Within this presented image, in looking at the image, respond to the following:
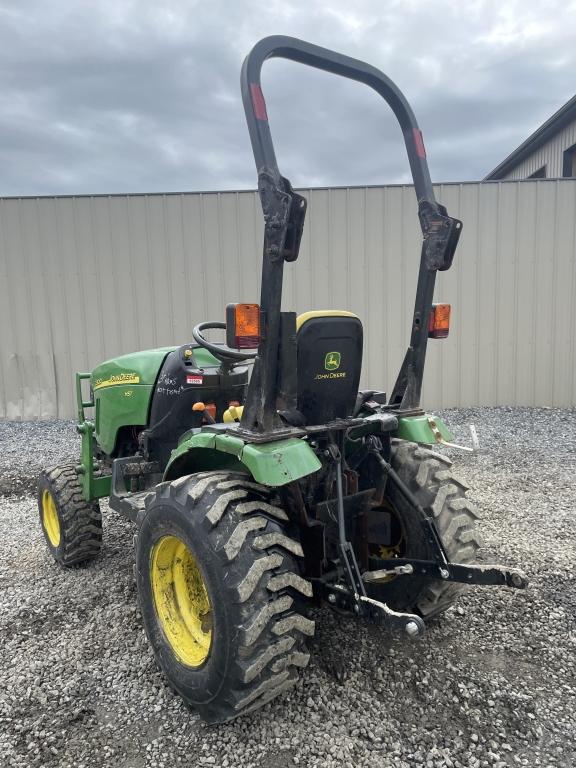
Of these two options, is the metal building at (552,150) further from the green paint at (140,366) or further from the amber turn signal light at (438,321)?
the green paint at (140,366)

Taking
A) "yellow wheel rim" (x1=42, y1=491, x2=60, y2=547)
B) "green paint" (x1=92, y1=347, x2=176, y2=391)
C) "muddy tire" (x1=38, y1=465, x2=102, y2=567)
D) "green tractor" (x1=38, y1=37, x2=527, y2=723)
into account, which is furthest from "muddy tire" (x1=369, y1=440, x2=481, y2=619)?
"yellow wheel rim" (x1=42, y1=491, x2=60, y2=547)

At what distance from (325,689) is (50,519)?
2.50 m

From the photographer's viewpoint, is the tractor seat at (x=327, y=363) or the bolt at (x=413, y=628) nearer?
the bolt at (x=413, y=628)

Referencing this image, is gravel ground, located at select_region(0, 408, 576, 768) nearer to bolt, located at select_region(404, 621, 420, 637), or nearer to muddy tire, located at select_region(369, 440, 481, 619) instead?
muddy tire, located at select_region(369, 440, 481, 619)

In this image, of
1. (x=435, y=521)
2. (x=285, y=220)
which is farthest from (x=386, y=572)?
(x=285, y=220)

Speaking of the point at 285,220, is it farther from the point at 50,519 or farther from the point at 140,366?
the point at 50,519

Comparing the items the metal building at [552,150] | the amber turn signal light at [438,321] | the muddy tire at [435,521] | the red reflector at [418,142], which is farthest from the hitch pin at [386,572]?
the metal building at [552,150]

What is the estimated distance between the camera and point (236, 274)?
338 inches

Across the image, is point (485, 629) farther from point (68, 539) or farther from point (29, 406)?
point (29, 406)

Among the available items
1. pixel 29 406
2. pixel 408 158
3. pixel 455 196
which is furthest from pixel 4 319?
pixel 408 158

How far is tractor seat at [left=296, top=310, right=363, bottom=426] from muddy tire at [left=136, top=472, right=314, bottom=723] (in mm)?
436

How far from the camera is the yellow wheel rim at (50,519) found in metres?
3.98

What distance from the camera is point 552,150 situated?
1279 centimetres

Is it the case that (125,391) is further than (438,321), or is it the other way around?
(125,391)
